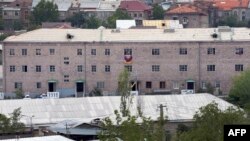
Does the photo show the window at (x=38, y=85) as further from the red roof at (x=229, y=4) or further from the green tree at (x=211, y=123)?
the red roof at (x=229, y=4)

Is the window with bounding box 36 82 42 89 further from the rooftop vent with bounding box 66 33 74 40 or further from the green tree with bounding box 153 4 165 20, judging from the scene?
the green tree with bounding box 153 4 165 20

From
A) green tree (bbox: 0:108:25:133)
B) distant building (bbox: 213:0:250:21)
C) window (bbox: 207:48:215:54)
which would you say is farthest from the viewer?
distant building (bbox: 213:0:250:21)

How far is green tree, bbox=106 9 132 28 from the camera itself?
37.9 meters

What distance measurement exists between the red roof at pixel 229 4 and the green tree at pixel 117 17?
5211mm

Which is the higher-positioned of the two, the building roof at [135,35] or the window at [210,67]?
the building roof at [135,35]

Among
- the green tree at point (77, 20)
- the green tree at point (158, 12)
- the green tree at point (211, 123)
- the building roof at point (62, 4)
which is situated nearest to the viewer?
the green tree at point (211, 123)

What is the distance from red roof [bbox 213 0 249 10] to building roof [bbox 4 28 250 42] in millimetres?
19514

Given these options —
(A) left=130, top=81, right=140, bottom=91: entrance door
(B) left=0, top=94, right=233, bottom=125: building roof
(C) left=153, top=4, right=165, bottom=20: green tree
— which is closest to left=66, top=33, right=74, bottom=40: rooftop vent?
(A) left=130, top=81, right=140, bottom=91: entrance door

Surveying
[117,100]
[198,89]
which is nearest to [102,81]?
[198,89]

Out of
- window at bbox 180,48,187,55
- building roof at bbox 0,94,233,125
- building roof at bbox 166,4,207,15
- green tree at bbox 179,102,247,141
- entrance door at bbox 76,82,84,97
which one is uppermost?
building roof at bbox 166,4,207,15

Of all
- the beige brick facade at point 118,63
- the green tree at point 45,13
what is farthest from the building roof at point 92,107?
the green tree at point 45,13

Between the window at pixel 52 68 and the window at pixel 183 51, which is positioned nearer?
the window at pixel 183 51

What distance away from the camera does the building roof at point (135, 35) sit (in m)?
25.0

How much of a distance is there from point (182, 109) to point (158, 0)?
31.4 metres
